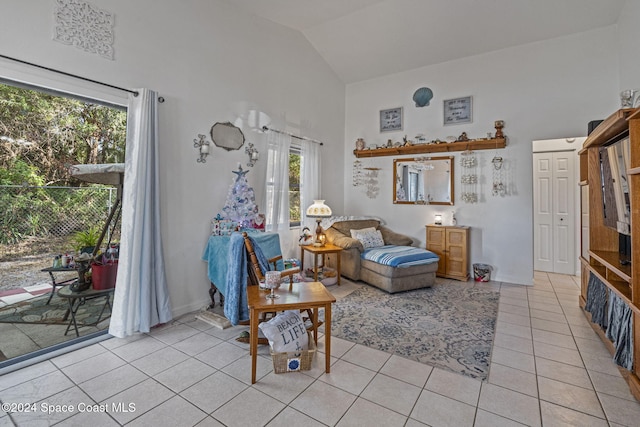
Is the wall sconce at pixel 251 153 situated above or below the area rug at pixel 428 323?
above

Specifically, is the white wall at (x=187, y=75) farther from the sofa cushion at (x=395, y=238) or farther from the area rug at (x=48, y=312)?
the sofa cushion at (x=395, y=238)

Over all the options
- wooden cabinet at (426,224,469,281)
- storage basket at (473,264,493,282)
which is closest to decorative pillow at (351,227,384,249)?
wooden cabinet at (426,224,469,281)

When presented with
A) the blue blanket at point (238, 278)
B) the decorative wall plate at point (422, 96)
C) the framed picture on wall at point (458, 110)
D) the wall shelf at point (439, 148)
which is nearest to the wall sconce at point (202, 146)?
the blue blanket at point (238, 278)

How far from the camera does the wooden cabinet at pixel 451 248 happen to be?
442cm

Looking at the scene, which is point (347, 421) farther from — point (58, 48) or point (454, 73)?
point (454, 73)

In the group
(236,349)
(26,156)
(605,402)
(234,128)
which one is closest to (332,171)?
(234,128)

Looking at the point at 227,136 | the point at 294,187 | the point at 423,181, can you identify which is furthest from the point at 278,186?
the point at 423,181

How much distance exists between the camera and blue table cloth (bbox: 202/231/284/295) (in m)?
2.97

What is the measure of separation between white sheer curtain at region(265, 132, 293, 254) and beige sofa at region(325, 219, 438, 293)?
2.63 ft

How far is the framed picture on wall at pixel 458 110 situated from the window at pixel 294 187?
8.17 ft

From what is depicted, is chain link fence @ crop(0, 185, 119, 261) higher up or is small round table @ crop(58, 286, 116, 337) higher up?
chain link fence @ crop(0, 185, 119, 261)

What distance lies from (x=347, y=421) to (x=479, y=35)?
4964mm

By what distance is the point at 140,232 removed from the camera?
259 cm

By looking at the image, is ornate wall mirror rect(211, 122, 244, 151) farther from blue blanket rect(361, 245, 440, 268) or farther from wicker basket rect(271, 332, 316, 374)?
wicker basket rect(271, 332, 316, 374)
